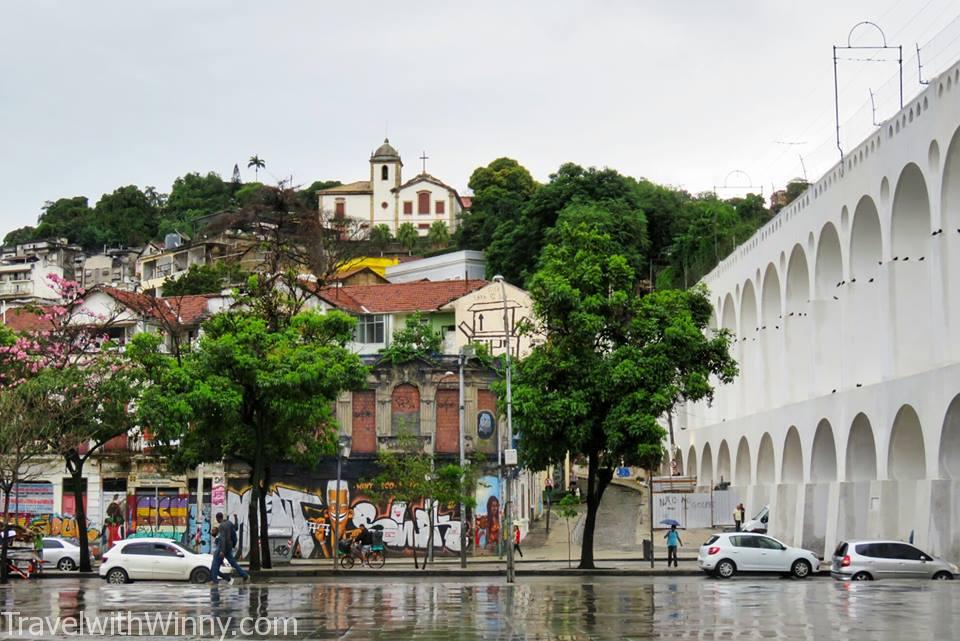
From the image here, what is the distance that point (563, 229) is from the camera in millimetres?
36469

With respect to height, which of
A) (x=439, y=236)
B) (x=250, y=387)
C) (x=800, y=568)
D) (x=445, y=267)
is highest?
(x=439, y=236)

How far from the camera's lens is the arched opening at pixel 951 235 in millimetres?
33844

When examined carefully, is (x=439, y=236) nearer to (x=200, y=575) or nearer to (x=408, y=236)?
(x=408, y=236)

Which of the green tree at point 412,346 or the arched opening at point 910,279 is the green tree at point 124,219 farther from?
the arched opening at point 910,279

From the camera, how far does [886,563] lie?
31.8 m

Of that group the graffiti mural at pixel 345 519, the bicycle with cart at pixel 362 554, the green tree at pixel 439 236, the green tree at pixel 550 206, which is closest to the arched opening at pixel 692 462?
the green tree at pixel 550 206

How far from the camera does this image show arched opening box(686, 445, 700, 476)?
7131 cm

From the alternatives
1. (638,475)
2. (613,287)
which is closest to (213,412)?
(613,287)

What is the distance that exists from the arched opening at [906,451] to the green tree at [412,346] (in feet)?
53.9

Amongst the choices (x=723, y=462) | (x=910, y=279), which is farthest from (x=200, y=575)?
(x=723, y=462)

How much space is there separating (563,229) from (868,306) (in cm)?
1156

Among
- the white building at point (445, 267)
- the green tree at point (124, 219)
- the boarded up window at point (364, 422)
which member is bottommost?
the boarded up window at point (364, 422)

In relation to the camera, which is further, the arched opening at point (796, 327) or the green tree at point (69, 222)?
the green tree at point (69, 222)

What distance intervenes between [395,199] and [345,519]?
298 ft
